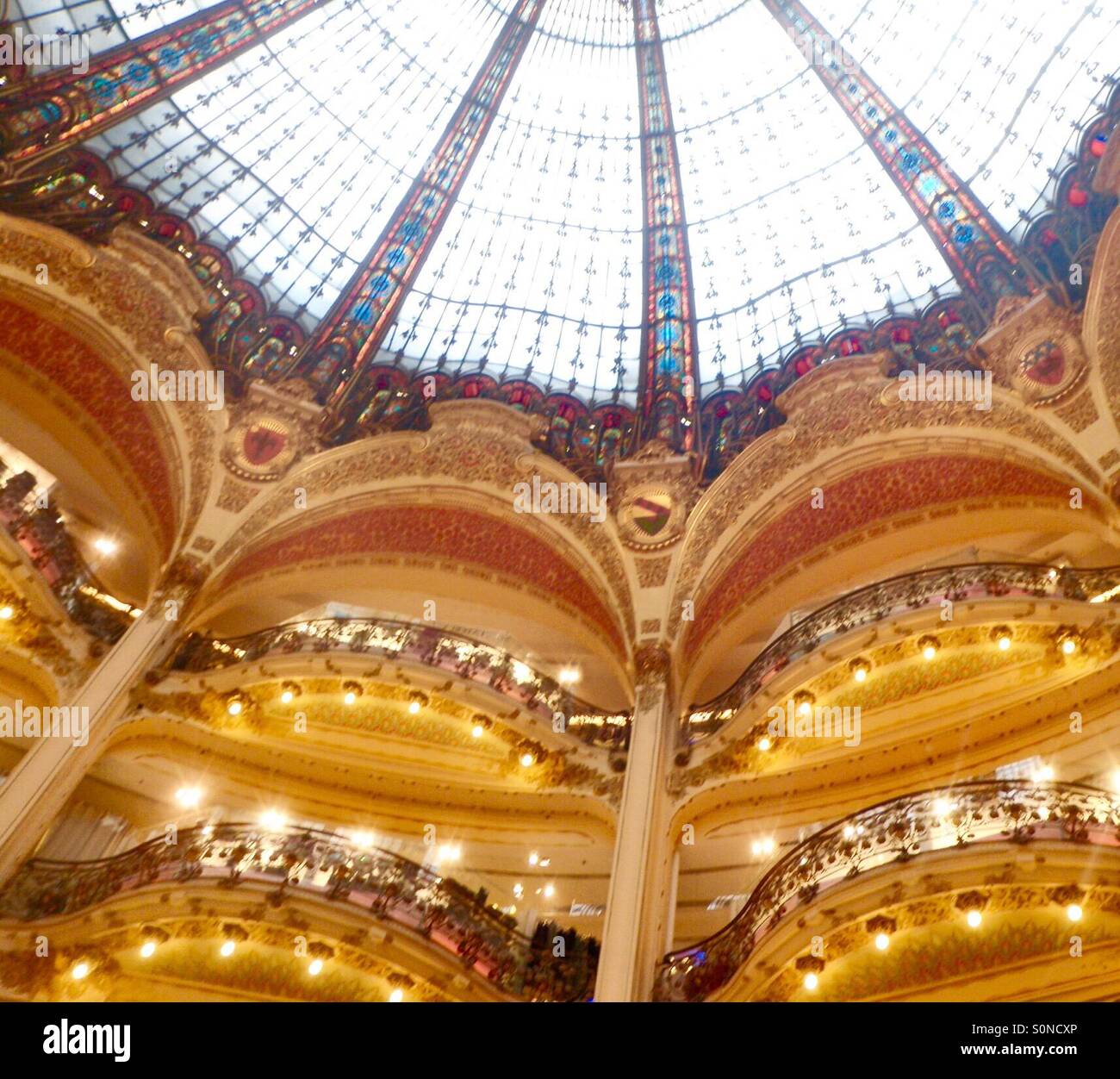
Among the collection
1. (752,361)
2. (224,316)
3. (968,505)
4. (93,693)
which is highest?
(752,361)

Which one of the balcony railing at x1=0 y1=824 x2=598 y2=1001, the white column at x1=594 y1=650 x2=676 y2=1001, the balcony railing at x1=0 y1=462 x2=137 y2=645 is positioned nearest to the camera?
the white column at x1=594 y1=650 x2=676 y2=1001

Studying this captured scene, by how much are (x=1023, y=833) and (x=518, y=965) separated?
502cm

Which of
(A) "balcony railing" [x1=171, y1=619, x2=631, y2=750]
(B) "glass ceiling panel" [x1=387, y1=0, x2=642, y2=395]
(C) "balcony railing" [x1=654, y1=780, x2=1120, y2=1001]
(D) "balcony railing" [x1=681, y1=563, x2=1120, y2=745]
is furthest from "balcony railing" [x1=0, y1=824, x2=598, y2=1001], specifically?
(B) "glass ceiling panel" [x1=387, y1=0, x2=642, y2=395]

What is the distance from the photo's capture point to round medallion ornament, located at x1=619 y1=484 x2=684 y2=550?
45.7 feet

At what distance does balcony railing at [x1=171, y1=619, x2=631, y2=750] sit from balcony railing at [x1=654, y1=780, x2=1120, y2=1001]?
2951 millimetres

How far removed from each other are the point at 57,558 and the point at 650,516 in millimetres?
7710

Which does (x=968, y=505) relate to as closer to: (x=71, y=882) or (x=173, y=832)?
(x=173, y=832)

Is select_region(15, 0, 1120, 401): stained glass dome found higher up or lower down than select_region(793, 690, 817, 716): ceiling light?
higher up

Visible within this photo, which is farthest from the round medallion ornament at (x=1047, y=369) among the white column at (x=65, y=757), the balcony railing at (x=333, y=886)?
the white column at (x=65, y=757)

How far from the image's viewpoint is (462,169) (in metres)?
15.6

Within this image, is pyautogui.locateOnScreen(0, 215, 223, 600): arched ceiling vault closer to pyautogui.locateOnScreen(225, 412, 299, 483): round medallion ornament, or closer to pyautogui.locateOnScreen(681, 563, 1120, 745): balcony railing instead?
pyautogui.locateOnScreen(225, 412, 299, 483): round medallion ornament

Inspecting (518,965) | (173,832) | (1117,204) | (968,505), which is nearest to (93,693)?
(173,832)

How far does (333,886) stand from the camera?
10.1 m

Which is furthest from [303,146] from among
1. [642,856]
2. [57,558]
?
[642,856]
